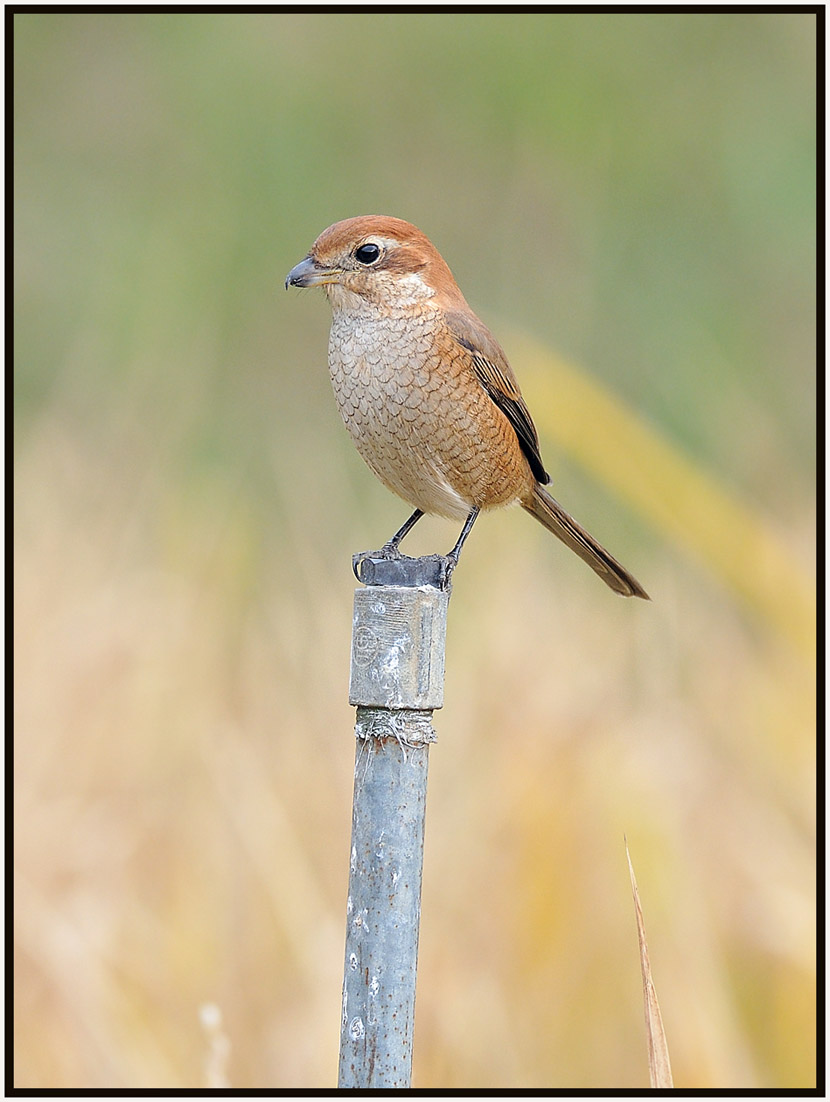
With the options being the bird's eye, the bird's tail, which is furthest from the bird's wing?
the bird's eye

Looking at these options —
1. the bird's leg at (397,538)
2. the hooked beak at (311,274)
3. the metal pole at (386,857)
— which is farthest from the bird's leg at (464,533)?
the metal pole at (386,857)

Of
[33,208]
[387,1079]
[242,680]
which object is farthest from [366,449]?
[33,208]

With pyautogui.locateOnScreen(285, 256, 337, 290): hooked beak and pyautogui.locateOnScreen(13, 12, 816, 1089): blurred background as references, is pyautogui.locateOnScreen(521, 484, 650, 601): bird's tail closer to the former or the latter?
pyautogui.locateOnScreen(13, 12, 816, 1089): blurred background

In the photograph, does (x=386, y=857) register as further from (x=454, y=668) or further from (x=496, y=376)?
(x=454, y=668)

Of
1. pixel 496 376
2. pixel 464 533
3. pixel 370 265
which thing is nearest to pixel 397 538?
pixel 464 533

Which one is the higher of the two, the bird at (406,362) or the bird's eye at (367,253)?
the bird's eye at (367,253)

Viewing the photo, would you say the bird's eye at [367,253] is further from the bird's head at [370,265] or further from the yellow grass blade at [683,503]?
the yellow grass blade at [683,503]
